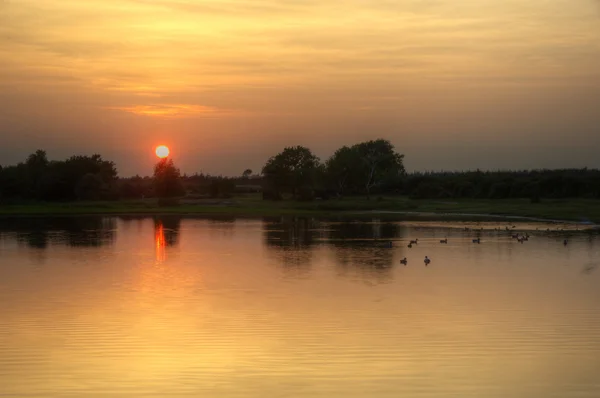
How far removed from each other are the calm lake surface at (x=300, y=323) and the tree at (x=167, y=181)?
73.3 m

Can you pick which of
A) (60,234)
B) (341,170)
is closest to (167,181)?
(341,170)

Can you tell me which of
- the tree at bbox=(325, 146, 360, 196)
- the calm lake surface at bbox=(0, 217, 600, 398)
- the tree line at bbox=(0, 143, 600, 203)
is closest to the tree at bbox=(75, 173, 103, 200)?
the tree line at bbox=(0, 143, 600, 203)

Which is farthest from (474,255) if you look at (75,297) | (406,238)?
(75,297)

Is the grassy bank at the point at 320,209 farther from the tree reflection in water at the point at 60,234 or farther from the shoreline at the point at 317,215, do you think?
the tree reflection in water at the point at 60,234

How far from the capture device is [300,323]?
18266mm

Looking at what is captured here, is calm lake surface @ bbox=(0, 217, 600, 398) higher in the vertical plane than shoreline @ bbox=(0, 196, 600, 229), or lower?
lower

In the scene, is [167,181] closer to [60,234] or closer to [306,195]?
[306,195]

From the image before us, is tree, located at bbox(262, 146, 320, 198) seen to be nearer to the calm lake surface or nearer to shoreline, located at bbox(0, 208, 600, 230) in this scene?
shoreline, located at bbox(0, 208, 600, 230)

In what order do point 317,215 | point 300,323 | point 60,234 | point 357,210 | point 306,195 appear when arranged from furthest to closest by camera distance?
1. point 306,195
2. point 357,210
3. point 317,215
4. point 60,234
5. point 300,323

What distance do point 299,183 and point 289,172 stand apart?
2.38m

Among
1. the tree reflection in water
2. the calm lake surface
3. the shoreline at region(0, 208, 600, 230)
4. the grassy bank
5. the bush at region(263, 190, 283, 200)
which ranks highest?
the bush at region(263, 190, 283, 200)

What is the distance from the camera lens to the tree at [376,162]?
11994 cm

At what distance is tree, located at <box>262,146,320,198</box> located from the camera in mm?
116188

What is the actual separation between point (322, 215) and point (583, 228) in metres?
28.0
